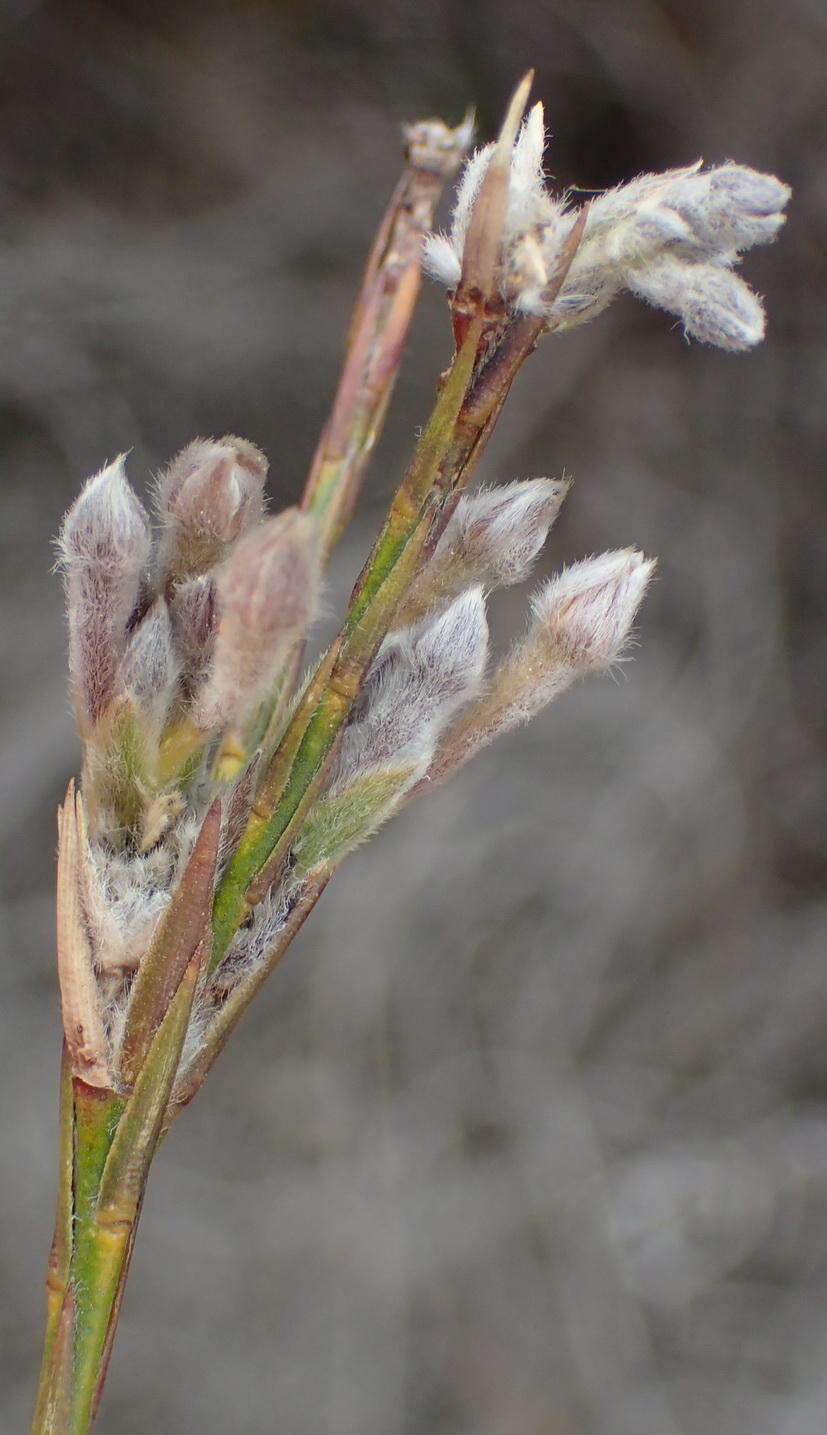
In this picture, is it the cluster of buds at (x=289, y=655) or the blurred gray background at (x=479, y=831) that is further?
the blurred gray background at (x=479, y=831)

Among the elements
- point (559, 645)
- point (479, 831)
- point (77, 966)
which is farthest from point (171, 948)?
point (479, 831)

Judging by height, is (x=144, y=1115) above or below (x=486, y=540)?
below

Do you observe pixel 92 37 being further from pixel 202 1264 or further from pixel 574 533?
pixel 202 1264

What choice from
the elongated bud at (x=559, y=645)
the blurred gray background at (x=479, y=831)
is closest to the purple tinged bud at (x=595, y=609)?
the elongated bud at (x=559, y=645)

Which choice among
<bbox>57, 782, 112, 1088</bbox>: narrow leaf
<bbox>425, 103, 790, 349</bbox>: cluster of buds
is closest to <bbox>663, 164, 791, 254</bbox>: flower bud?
<bbox>425, 103, 790, 349</bbox>: cluster of buds

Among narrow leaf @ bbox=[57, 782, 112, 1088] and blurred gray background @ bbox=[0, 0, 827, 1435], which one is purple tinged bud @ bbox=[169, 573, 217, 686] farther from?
blurred gray background @ bbox=[0, 0, 827, 1435]

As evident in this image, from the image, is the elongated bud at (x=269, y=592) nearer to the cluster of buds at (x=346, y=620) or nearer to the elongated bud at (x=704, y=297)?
the cluster of buds at (x=346, y=620)

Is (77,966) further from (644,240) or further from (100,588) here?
(644,240)
